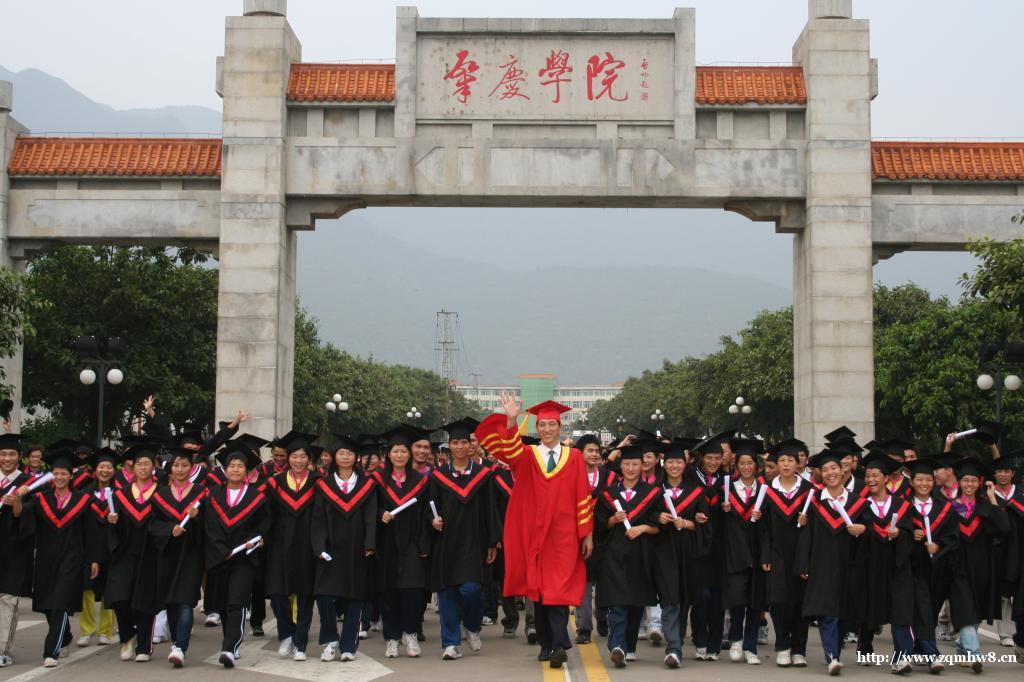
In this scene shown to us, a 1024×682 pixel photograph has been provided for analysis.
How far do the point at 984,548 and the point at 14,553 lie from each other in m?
8.89

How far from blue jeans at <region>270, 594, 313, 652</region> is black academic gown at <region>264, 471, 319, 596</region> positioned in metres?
0.12

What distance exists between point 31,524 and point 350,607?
3.00 metres

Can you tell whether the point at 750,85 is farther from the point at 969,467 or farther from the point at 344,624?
the point at 344,624

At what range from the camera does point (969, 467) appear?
38.9 ft

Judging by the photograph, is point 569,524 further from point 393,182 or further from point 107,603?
point 393,182

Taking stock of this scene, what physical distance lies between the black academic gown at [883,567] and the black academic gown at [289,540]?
16.0 feet

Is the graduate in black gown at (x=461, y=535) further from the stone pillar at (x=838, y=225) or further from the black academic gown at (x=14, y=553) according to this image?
the stone pillar at (x=838, y=225)

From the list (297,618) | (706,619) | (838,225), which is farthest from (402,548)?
(838,225)

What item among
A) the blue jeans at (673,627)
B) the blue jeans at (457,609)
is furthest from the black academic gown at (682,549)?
the blue jeans at (457,609)

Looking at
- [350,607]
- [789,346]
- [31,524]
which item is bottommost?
[350,607]

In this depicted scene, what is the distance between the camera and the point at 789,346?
166ft

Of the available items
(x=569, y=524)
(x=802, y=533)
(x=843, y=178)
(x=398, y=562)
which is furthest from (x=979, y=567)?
(x=843, y=178)

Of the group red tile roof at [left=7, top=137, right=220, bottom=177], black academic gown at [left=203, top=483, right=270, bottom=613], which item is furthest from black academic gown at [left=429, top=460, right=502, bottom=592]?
red tile roof at [left=7, top=137, right=220, bottom=177]

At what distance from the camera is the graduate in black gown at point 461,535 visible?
11.8 metres
